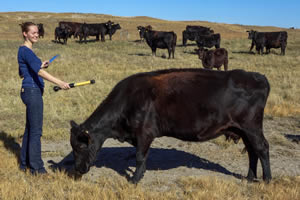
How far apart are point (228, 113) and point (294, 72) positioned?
14640 mm

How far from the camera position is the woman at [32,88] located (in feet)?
15.6

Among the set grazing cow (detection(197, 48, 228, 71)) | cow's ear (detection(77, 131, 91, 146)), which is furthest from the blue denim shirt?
grazing cow (detection(197, 48, 228, 71))

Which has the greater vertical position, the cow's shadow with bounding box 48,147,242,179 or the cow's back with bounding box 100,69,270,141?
the cow's back with bounding box 100,69,270,141

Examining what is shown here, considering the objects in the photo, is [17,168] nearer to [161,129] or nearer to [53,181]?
[53,181]

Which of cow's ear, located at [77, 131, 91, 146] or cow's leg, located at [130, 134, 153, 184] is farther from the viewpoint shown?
cow's leg, located at [130, 134, 153, 184]

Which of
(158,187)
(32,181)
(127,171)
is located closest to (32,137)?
(32,181)

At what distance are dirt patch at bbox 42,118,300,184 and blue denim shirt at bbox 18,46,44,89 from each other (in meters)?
1.57

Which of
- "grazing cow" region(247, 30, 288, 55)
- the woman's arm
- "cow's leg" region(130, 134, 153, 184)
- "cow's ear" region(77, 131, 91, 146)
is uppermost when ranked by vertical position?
"grazing cow" region(247, 30, 288, 55)

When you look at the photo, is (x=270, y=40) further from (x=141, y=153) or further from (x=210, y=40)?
(x=141, y=153)

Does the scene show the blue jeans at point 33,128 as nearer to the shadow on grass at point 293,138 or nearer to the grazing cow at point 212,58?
the shadow on grass at point 293,138

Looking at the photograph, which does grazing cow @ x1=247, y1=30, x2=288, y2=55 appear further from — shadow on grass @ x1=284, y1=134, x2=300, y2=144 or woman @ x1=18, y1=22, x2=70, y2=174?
woman @ x1=18, y1=22, x2=70, y2=174

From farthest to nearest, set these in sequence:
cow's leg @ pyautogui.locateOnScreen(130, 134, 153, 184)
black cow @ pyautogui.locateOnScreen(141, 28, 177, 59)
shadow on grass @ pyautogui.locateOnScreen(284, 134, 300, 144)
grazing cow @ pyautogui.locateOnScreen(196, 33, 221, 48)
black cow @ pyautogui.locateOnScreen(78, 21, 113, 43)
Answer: black cow @ pyautogui.locateOnScreen(78, 21, 113, 43) < grazing cow @ pyautogui.locateOnScreen(196, 33, 221, 48) < black cow @ pyautogui.locateOnScreen(141, 28, 177, 59) < shadow on grass @ pyautogui.locateOnScreen(284, 134, 300, 144) < cow's leg @ pyautogui.locateOnScreen(130, 134, 153, 184)

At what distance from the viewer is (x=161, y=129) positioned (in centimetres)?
488

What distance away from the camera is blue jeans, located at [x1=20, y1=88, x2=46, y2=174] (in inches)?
194
